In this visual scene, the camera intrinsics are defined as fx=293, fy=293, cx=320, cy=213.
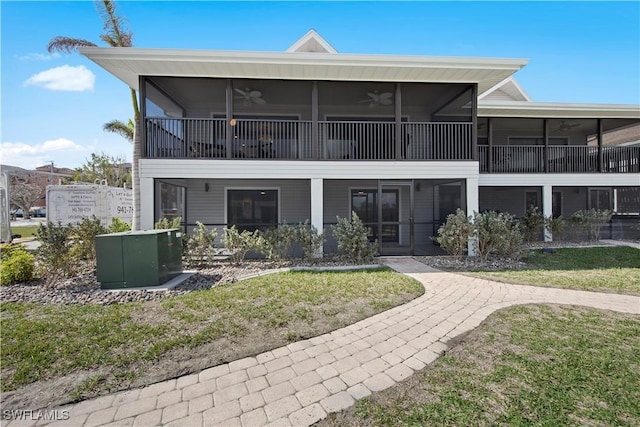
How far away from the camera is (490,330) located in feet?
12.2

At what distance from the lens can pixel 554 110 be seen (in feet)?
36.8

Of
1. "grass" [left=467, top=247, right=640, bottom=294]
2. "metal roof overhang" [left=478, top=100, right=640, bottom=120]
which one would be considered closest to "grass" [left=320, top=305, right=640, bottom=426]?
"grass" [left=467, top=247, right=640, bottom=294]

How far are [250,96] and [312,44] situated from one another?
145 inches

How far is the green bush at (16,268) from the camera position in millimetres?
5859

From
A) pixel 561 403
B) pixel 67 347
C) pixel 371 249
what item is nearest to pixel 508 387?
pixel 561 403

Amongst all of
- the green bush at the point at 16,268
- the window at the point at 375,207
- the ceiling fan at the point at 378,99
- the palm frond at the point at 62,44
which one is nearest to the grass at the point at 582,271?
the window at the point at 375,207

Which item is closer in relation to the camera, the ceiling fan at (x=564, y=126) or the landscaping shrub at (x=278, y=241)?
the landscaping shrub at (x=278, y=241)

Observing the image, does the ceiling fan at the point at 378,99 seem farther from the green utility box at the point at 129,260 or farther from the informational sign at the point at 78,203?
the informational sign at the point at 78,203

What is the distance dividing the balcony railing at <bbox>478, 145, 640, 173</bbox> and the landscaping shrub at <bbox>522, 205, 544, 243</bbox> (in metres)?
1.97

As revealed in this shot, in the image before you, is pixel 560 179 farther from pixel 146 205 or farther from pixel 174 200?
pixel 174 200

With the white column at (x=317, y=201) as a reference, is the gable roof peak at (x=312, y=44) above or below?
above

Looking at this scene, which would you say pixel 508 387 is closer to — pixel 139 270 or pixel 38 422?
pixel 38 422

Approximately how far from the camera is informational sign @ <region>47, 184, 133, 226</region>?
1059 cm

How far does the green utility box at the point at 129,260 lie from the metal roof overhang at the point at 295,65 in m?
4.79
